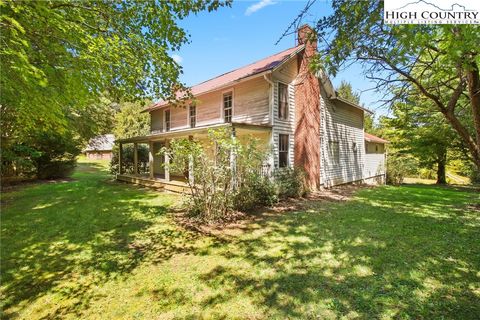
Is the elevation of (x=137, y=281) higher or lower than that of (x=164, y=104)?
lower

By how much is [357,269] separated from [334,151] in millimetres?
10898

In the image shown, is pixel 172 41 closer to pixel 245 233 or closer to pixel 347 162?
pixel 245 233

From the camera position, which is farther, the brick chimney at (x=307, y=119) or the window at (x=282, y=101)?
the brick chimney at (x=307, y=119)

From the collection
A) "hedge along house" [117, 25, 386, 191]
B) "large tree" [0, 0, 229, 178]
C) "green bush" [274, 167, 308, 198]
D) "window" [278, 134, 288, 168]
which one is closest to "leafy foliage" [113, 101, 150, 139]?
"hedge along house" [117, 25, 386, 191]

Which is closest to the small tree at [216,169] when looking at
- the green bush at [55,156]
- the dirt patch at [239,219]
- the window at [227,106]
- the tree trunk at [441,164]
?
the dirt patch at [239,219]

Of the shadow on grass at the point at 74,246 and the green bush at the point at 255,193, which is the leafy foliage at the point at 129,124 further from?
the green bush at the point at 255,193

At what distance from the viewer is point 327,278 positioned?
3.91m

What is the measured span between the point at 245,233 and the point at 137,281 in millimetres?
2867

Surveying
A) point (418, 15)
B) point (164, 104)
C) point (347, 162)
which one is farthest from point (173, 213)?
point (347, 162)

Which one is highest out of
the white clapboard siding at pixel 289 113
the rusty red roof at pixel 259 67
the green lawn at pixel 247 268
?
the rusty red roof at pixel 259 67

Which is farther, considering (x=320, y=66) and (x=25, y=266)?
(x=320, y=66)

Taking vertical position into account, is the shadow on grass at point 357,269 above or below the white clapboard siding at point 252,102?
below

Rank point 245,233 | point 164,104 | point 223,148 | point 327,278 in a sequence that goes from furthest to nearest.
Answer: point 164,104, point 223,148, point 245,233, point 327,278

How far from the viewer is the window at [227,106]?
40.6ft
